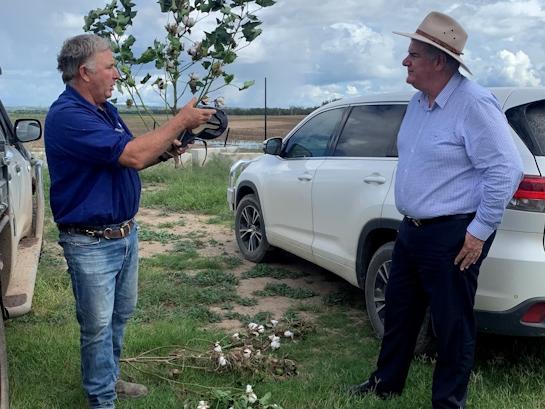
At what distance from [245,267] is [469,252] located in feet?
13.0

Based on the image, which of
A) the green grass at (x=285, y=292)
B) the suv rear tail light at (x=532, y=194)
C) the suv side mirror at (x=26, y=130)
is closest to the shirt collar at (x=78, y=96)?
the suv rear tail light at (x=532, y=194)

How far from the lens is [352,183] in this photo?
4750 millimetres

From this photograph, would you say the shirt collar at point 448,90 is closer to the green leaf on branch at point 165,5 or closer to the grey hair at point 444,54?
the grey hair at point 444,54

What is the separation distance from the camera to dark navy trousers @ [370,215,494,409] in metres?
3.14

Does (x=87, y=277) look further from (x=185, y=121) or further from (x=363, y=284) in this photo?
(x=363, y=284)

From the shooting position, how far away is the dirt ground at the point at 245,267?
5445mm

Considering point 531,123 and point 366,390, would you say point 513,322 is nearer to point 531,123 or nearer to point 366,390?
point 366,390

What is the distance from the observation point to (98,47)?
2.95m

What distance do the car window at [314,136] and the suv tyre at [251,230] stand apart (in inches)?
33.8

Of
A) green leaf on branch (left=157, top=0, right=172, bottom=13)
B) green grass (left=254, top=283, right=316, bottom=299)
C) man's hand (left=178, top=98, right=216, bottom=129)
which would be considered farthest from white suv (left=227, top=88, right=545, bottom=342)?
green leaf on branch (left=157, top=0, right=172, bottom=13)

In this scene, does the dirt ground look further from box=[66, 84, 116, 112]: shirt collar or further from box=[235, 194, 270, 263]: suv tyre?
box=[66, 84, 116, 112]: shirt collar

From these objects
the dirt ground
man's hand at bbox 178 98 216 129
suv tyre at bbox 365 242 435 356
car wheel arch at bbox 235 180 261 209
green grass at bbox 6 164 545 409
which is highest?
man's hand at bbox 178 98 216 129

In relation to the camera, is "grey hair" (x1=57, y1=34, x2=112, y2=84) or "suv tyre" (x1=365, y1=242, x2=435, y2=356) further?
"suv tyre" (x1=365, y1=242, x2=435, y2=356)

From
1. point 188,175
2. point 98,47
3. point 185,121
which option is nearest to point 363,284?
point 185,121
